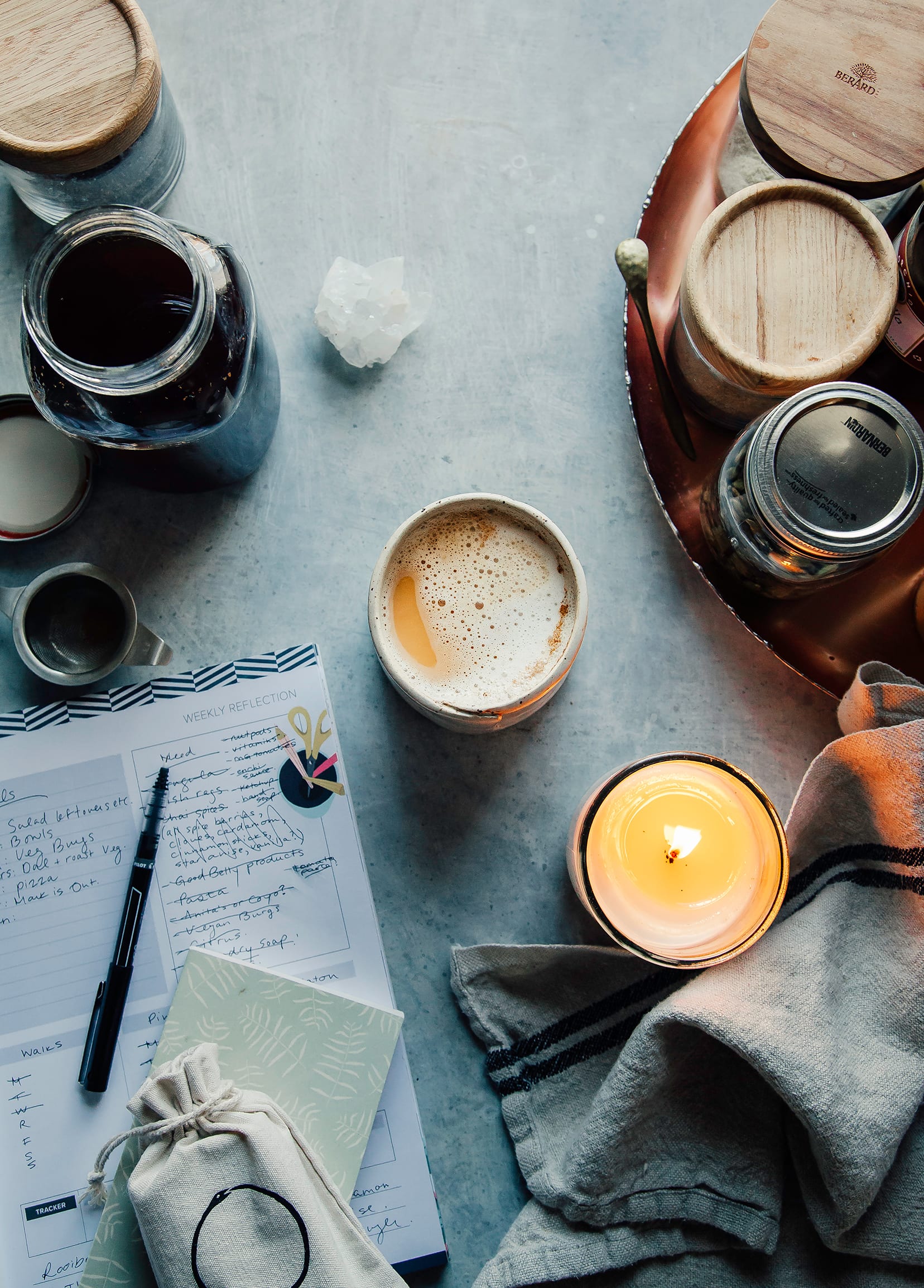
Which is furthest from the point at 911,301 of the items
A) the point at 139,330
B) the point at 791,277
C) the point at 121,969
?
the point at 121,969

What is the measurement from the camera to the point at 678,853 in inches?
27.8

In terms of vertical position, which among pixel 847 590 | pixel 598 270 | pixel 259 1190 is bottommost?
pixel 259 1190

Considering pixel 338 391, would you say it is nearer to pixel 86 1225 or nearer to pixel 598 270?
pixel 598 270

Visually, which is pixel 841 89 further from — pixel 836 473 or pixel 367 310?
pixel 367 310

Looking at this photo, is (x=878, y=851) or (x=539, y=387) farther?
(x=539, y=387)

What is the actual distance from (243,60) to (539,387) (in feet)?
1.35

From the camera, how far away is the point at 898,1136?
66 centimetres

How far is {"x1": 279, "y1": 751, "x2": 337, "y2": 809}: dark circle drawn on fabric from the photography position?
772 mm

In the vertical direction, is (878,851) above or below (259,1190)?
above

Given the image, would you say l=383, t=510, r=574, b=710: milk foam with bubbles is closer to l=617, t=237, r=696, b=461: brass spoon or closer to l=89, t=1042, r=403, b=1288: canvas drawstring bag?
l=617, t=237, r=696, b=461: brass spoon

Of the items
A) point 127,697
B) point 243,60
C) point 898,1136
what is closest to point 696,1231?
point 898,1136

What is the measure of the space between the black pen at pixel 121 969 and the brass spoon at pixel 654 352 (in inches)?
20.6

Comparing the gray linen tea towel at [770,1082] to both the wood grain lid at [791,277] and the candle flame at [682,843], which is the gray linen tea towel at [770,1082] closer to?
the candle flame at [682,843]

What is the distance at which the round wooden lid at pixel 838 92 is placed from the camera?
26.0 inches
